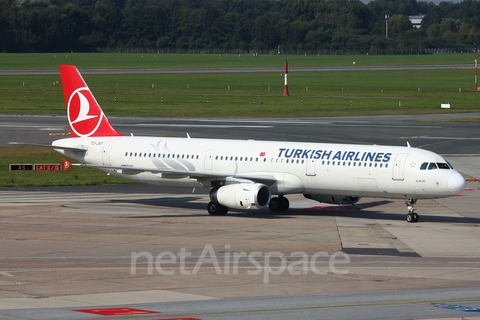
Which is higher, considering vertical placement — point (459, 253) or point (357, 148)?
point (357, 148)

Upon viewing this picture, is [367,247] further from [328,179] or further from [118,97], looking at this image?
[118,97]

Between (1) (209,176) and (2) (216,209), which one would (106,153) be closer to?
(1) (209,176)

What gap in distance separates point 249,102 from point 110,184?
67100 mm

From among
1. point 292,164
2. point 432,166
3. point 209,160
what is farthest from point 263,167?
point 432,166

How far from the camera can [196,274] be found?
3206 centimetres

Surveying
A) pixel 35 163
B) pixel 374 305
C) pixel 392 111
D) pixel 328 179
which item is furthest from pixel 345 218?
pixel 392 111

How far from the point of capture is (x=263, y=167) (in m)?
48.7

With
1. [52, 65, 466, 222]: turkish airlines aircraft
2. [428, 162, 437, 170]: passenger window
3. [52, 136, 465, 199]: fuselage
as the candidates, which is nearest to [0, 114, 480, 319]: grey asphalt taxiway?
[52, 65, 466, 222]: turkish airlines aircraft

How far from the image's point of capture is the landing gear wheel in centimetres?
4816

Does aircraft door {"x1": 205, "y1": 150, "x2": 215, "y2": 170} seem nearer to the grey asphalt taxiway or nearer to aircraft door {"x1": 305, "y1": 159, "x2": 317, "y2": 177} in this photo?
the grey asphalt taxiway

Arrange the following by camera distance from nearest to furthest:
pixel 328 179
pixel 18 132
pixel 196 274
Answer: pixel 196 274, pixel 328 179, pixel 18 132
